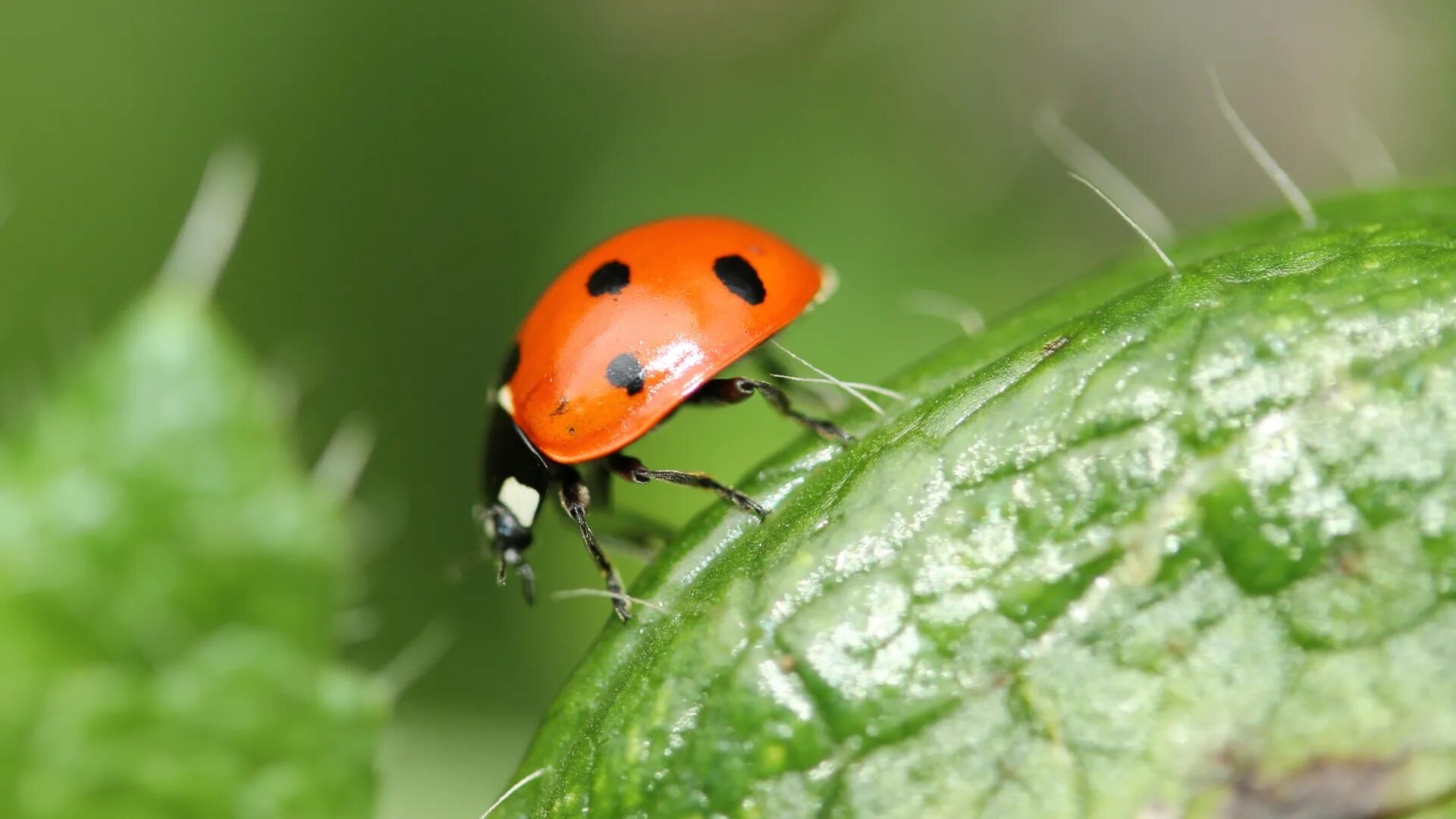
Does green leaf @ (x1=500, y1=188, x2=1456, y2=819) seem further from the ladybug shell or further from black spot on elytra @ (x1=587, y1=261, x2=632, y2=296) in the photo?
black spot on elytra @ (x1=587, y1=261, x2=632, y2=296)

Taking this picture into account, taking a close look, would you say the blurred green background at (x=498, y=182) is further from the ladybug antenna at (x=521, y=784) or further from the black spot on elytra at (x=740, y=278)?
the ladybug antenna at (x=521, y=784)

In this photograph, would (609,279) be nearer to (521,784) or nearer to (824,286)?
(824,286)

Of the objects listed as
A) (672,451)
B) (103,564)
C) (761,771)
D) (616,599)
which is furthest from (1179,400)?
(672,451)

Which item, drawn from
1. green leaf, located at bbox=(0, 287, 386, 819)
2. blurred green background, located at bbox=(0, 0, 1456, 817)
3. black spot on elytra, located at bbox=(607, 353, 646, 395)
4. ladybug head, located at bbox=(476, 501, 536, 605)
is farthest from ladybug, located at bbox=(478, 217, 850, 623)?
blurred green background, located at bbox=(0, 0, 1456, 817)

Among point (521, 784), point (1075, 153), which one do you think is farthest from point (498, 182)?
point (521, 784)

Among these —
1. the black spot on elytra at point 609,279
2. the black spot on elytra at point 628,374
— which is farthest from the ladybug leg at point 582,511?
the black spot on elytra at point 609,279
